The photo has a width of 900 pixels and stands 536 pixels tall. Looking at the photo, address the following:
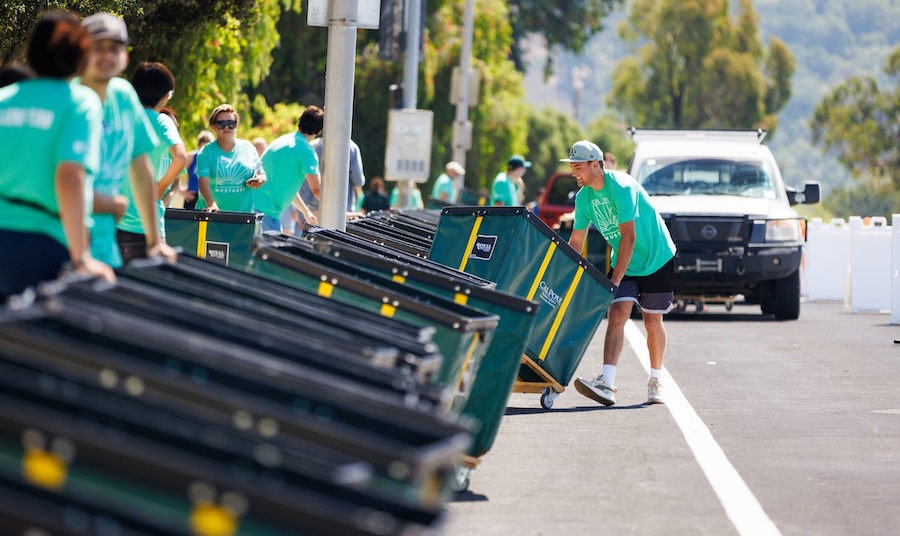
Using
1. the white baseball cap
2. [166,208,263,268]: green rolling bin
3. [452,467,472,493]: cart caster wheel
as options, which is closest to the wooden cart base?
the white baseball cap

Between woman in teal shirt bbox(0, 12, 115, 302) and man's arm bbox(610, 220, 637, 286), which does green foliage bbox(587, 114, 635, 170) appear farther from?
woman in teal shirt bbox(0, 12, 115, 302)

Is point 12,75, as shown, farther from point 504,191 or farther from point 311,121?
point 504,191

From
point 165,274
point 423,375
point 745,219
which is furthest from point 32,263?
point 745,219

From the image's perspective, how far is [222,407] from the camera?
4.25 metres

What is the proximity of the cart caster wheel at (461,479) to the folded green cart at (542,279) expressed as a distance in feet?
7.63

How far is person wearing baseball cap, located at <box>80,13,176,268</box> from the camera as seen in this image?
629 centimetres

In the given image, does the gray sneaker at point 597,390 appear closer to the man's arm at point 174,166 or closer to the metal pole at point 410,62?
the man's arm at point 174,166

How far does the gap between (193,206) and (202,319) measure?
887 centimetres

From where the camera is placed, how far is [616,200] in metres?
10.6

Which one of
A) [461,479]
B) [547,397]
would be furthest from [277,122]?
[461,479]

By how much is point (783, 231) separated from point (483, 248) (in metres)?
9.09

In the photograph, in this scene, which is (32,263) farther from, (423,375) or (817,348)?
(817,348)

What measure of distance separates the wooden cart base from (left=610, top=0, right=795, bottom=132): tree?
6248cm

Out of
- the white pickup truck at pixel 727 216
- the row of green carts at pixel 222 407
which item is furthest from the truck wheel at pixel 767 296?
the row of green carts at pixel 222 407
